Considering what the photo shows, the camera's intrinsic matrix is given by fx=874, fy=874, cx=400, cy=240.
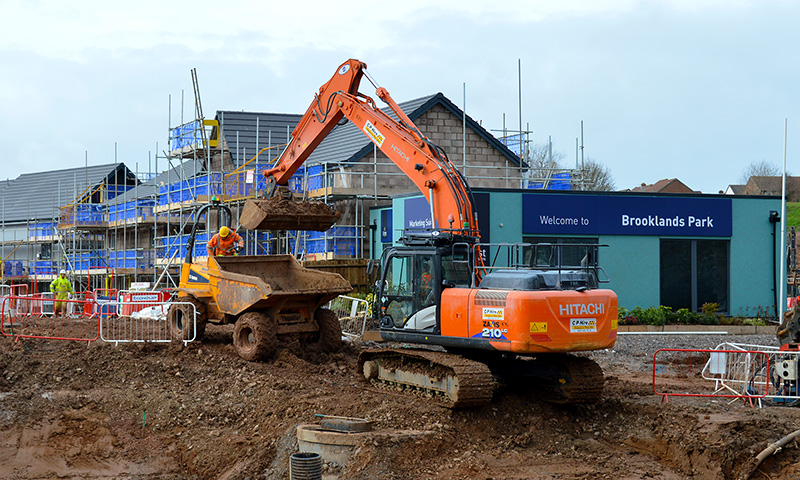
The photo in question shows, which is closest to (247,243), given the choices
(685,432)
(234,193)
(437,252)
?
(234,193)

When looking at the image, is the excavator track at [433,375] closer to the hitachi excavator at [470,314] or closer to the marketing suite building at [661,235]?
the hitachi excavator at [470,314]

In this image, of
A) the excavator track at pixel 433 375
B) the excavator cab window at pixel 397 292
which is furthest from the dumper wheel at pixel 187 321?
the excavator cab window at pixel 397 292

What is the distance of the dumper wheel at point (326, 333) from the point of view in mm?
15414

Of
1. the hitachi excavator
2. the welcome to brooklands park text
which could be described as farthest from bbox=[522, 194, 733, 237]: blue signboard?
the hitachi excavator

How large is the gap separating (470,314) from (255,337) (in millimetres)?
4432

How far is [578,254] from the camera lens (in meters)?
25.4

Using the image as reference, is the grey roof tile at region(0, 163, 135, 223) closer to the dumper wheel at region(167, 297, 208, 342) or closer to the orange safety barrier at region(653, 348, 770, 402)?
the dumper wheel at region(167, 297, 208, 342)

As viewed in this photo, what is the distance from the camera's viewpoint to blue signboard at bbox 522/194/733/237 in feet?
81.9

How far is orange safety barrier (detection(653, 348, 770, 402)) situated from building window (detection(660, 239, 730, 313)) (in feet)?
31.2

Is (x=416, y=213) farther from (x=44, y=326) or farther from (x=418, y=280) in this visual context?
(x=418, y=280)

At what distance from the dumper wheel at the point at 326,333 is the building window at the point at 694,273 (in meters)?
13.8

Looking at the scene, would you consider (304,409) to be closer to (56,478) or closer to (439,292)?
(439,292)

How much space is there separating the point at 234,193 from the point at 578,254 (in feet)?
39.8

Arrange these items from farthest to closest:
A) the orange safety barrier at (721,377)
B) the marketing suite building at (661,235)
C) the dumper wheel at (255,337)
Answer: the marketing suite building at (661,235), the dumper wheel at (255,337), the orange safety barrier at (721,377)
